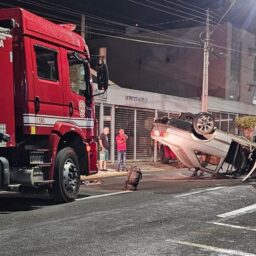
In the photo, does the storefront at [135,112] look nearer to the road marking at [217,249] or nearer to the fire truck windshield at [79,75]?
the fire truck windshield at [79,75]

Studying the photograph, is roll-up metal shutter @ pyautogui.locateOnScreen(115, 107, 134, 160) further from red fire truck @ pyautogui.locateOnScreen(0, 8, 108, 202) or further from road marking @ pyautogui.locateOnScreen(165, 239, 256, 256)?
road marking @ pyautogui.locateOnScreen(165, 239, 256, 256)

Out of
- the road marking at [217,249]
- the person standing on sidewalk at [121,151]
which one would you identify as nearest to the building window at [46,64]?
the road marking at [217,249]

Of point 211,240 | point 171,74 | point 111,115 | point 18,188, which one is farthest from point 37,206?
point 171,74

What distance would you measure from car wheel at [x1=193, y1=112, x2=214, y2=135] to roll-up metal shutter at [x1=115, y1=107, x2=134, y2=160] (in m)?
9.10

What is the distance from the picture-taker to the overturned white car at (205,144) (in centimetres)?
1512

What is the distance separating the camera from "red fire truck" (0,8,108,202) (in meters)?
8.90

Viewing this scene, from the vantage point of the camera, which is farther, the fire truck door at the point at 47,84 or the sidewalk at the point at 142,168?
the sidewalk at the point at 142,168

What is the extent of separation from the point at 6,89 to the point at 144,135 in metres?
17.7

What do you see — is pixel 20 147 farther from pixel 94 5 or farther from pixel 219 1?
pixel 219 1

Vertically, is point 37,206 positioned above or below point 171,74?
below

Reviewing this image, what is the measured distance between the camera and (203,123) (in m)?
15.1

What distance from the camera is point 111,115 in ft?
77.0

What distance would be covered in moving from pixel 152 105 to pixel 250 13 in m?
18.7

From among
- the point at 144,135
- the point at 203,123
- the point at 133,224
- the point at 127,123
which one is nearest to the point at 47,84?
the point at 133,224
